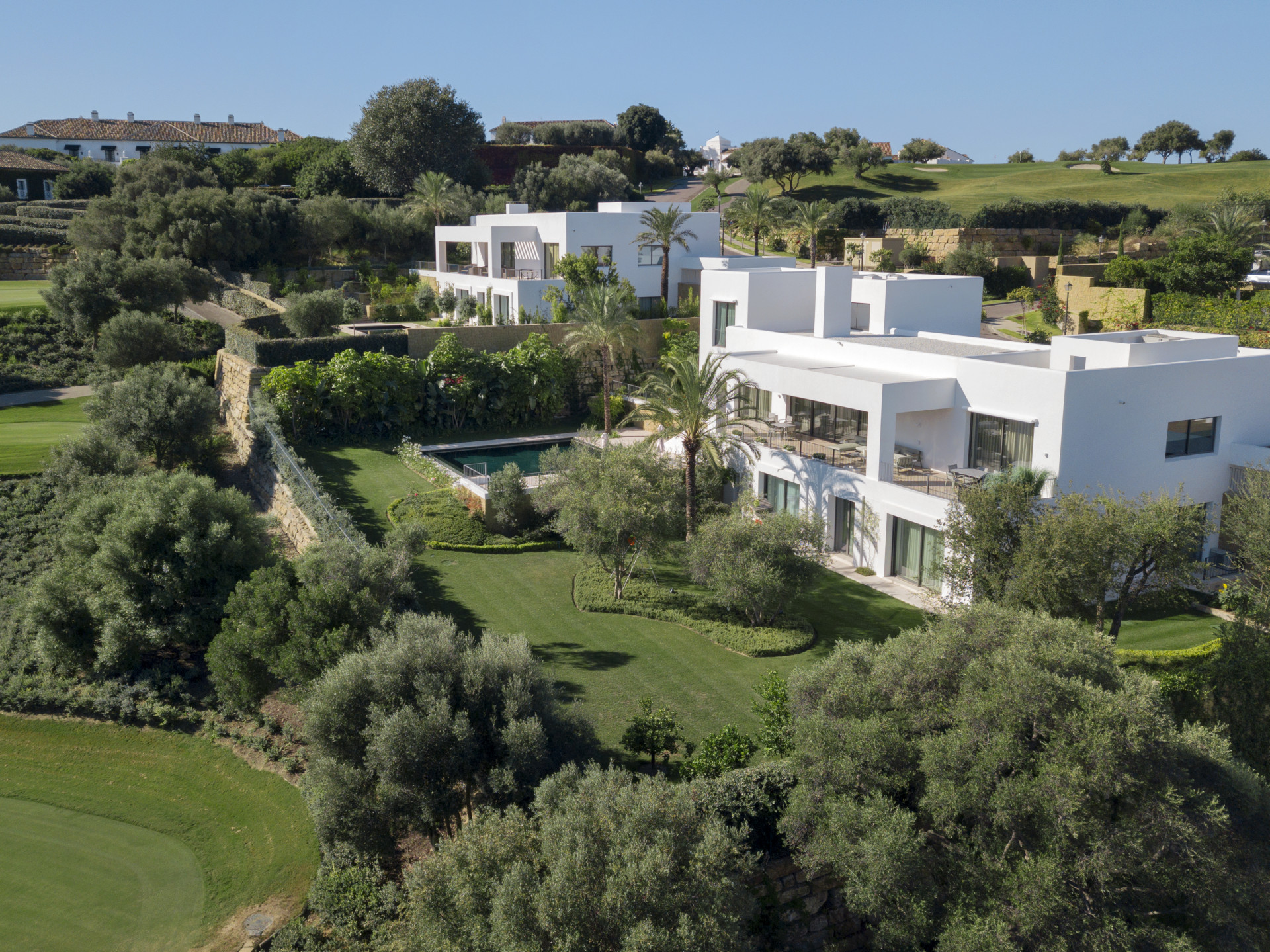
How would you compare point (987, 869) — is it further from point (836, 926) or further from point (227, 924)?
point (227, 924)

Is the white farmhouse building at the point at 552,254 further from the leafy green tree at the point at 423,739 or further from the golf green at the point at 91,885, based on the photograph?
the leafy green tree at the point at 423,739

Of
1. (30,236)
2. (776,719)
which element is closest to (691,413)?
(776,719)

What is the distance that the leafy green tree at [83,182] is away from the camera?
221ft

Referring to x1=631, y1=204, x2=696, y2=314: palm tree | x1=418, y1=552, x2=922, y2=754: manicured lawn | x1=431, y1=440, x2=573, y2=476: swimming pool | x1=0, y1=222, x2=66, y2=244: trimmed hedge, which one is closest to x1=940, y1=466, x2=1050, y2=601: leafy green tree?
x1=418, y1=552, x2=922, y2=754: manicured lawn

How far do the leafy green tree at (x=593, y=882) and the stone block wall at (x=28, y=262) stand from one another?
56.3 metres

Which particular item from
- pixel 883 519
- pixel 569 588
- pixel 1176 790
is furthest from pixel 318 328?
pixel 1176 790

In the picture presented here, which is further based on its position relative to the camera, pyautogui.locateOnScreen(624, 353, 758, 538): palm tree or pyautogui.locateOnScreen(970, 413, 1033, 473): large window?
pyautogui.locateOnScreen(624, 353, 758, 538): palm tree

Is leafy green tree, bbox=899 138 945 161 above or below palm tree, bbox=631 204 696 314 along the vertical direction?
above

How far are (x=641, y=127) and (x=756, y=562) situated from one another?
103 meters

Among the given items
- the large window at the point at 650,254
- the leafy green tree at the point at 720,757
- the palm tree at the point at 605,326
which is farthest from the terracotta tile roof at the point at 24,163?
the leafy green tree at the point at 720,757

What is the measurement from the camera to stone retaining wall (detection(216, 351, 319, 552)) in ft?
87.4

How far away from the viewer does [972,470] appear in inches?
975

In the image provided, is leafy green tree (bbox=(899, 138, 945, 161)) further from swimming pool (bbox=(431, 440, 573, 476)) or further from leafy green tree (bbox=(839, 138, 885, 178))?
swimming pool (bbox=(431, 440, 573, 476))

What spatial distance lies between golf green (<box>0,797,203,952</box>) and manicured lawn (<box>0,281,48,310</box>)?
120 feet
